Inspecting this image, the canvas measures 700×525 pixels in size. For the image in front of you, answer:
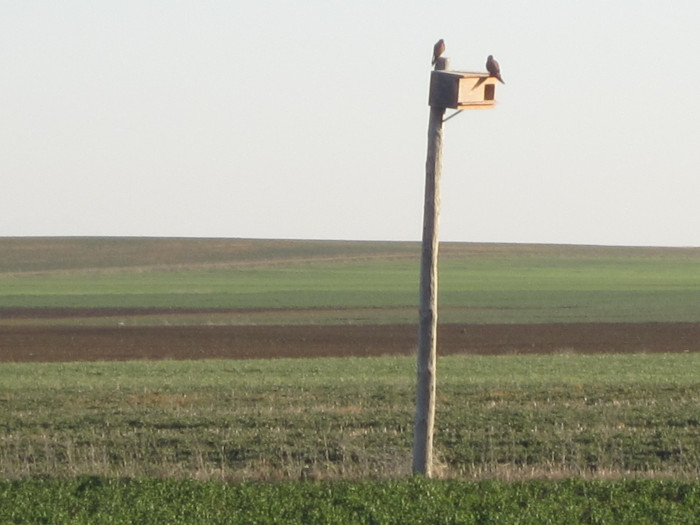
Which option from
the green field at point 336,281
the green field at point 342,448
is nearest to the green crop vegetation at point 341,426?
the green field at point 342,448

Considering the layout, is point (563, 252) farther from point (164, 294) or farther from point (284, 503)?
point (284, 503)

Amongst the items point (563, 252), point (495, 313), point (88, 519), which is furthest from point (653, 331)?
point (563, 252)

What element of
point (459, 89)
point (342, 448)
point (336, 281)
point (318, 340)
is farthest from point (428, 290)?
point (336, 281)

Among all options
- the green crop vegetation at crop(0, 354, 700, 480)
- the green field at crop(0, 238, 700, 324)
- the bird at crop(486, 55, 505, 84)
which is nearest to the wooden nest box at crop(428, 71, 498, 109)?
the bird at crop(486, 55, 505, 84)

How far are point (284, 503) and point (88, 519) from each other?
172 centimetres

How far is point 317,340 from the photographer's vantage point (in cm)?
4388

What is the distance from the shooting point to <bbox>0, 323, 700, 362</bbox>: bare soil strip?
38.3m

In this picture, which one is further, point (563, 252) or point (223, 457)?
point (563, 252)

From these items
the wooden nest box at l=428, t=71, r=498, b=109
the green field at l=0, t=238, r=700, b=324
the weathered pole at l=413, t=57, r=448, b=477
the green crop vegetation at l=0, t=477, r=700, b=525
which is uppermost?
the wooden nest box at l=428, t=71, r=498, b=109

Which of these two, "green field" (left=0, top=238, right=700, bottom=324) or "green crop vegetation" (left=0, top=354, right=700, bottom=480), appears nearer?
"green crop vegetation" (left=0, top=354, right=700, bottom=480)

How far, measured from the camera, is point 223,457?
15344mm

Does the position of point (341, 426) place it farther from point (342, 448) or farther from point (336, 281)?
point (336, 281)

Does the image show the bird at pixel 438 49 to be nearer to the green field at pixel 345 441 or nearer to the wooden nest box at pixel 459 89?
the wooden nest box at pixel 459 89

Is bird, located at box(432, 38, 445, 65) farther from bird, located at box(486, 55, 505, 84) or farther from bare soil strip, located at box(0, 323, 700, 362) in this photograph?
bare soil strip, located at box(0, 323, 700, 362)
